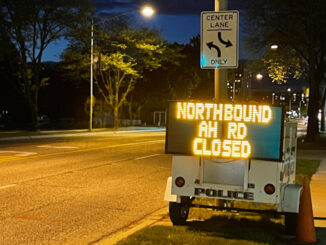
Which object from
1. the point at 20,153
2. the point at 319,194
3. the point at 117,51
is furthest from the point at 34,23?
the point at 319,194

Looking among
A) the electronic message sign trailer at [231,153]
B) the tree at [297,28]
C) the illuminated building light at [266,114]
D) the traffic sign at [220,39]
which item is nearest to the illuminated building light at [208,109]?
the electronic message sign trailer at [231,153]

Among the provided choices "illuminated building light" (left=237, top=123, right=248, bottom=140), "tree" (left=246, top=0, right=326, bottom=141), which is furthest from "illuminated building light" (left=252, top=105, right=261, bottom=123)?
"tree" (left=246, top=0, right=326, bottom=141)

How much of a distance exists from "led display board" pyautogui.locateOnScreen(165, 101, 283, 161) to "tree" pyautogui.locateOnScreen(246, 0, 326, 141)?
65.2ft

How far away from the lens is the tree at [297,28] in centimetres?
2597

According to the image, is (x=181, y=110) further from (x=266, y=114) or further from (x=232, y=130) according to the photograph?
(x=266, y=114)

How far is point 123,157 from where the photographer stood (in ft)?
61.1

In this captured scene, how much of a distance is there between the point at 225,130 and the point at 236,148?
279 mm

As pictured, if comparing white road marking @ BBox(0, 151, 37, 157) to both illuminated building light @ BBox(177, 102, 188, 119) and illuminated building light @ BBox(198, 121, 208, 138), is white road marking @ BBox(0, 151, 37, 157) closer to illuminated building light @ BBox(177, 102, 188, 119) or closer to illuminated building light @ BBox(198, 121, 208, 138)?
illuminated building light @ BBox(177, 102, 188, 119)

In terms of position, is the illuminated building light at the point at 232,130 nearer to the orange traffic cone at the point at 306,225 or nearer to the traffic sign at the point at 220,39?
the orange traffic cone at the point at 306,225

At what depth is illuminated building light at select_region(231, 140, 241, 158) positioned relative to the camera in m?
6.80

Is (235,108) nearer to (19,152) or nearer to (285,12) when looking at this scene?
(19,152)

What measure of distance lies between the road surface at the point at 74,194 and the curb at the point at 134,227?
0.14m

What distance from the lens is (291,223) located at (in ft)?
23.1

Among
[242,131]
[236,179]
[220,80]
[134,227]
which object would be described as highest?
[220,80]
